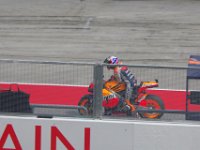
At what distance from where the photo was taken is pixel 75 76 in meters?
9.72

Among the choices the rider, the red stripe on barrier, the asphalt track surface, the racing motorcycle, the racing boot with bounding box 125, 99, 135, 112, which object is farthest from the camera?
the asphalt track surface

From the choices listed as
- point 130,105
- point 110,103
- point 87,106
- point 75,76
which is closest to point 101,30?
point 75,76

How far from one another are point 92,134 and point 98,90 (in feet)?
2.11

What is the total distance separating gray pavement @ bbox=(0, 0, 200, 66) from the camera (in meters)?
23.6

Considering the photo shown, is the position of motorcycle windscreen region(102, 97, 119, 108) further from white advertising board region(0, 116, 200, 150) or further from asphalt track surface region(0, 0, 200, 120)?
asphalt track surface region(0, 0, 200, 120)

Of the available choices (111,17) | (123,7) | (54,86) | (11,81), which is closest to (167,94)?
(54,86)

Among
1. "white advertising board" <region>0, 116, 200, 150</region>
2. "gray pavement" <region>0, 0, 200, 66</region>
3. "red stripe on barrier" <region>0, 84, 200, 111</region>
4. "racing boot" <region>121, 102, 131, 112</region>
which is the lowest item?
"white advertising board" <region>0, 116, 200, 150</region>

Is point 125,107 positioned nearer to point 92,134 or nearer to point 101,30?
point 92,134

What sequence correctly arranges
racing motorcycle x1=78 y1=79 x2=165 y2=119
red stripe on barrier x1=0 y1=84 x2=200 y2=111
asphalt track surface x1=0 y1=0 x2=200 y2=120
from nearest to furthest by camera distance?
red stripe on barrier x1=0 y1=84 x2=200 y2=111 < racing motorcycle x1=78 y1=79 x2=165 y2=119 < asphalt track surface x1=0 y1=0 x2=200 y2=120

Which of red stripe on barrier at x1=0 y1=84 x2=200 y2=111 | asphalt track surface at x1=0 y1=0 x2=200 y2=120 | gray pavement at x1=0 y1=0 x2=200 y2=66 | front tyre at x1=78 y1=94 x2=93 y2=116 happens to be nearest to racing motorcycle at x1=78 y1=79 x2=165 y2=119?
front tyre at x1=78 y1=94 x2=93 y2=116

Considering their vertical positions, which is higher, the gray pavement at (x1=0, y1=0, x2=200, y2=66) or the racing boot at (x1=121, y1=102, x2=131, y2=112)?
→ the gray pavement at (x1=0, y1=0, x2=200, y2=66)

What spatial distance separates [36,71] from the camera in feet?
30.5

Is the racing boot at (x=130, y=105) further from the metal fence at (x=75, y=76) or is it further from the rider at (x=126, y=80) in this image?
the metal fence at (x=75, y=76)

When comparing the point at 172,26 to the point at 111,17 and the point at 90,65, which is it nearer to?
the point at 111,17
